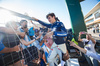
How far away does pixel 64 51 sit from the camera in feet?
5.26

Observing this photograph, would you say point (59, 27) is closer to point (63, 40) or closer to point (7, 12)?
point (63, 40)

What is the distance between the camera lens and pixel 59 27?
1522 millimetres

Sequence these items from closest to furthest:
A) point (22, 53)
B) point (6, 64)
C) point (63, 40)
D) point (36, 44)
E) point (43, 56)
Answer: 1. point (6, 64)
2. point (22, 53)
3. point (63, 40)
4. point (36, 44)
5. point (43, 56)

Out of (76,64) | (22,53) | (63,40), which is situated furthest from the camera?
(76,64)

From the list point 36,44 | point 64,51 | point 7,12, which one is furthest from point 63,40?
point 7,12

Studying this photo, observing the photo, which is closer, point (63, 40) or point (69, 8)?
point (63, 40)

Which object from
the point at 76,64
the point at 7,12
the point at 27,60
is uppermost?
the point at 7,12

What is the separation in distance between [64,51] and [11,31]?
138 centimetres

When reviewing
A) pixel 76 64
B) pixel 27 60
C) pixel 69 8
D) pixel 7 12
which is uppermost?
pixel 69 8

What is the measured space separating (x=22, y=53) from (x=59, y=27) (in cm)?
117

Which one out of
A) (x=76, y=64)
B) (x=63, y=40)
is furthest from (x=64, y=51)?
(x=76, y=64)

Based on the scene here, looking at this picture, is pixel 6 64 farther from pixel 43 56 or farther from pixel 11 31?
pixel 43 56

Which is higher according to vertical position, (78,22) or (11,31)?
(78,22)

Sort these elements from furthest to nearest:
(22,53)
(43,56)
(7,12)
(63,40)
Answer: (43,56), (63,40), (22,53), (7,12)
